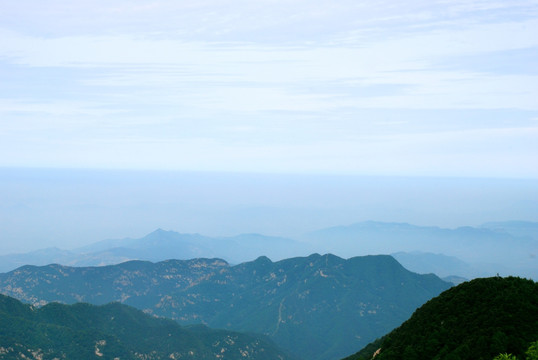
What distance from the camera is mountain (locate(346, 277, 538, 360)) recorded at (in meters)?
93.9

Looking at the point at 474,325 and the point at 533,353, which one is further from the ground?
the point at 533,353

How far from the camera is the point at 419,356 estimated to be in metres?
104

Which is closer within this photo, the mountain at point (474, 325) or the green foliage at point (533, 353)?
the green foliage at point (533, 353)

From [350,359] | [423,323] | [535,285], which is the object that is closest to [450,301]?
[423,323]

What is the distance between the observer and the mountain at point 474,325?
93.9 m

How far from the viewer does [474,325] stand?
344 ft

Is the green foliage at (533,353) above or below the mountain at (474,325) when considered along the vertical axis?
above

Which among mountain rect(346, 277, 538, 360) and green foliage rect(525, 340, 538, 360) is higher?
green foliage rect(525, 340, 538, 360)

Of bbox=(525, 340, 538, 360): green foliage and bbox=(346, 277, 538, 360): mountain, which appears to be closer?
bbox=(525, 340, 538, 360): green foliage

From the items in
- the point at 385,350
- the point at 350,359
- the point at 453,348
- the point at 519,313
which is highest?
the point at 519,313

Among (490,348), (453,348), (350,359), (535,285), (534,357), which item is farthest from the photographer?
(350,359)

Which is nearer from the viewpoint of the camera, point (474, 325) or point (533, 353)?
point (533, 353)

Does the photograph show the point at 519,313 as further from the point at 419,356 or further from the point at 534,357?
the point at 534,357

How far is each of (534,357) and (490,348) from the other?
60.9 feet
